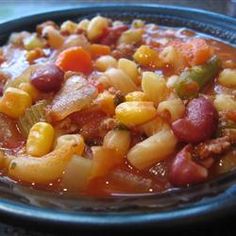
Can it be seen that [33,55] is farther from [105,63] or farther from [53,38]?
[105,63]

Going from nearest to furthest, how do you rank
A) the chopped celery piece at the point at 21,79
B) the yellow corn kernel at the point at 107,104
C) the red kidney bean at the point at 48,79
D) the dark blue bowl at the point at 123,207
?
1. the dark blue bowl at the point at 123,207
2. the yellow corn kernel at the point at 107,104
3. the red kidney bean at the point at 48,79
4. the chopped celery piece at the point at 21,79

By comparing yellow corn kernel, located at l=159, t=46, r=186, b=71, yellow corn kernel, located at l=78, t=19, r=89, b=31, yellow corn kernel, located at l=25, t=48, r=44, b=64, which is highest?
yellow corn kernel, located at l=159, t=46, r=186, b=71

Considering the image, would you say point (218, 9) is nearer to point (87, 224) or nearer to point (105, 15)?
point (105, 15)

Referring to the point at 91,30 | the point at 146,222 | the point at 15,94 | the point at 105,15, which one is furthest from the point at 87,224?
the point at 105,15

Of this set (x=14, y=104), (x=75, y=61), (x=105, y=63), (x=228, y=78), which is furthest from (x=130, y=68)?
(x=14, y=104)

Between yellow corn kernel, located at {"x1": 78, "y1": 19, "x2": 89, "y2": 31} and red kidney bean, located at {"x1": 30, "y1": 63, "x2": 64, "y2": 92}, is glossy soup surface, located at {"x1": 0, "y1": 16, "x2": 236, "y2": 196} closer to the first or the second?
red kidney bean, located at {"x1": 30, "y1": 63, "x2": 64, "y2": 92}

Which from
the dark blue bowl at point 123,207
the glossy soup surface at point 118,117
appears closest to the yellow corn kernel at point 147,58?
the glossy soup surface at point 118,117

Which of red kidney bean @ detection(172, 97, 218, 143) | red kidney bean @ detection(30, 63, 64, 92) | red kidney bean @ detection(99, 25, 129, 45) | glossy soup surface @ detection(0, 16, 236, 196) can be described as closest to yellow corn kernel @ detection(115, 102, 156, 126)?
glossy soup surface @ detection(0, 16, 236, 196)

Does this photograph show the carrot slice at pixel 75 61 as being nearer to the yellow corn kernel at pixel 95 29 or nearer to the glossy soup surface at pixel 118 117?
the glossy soup surface at pixel 118 117
